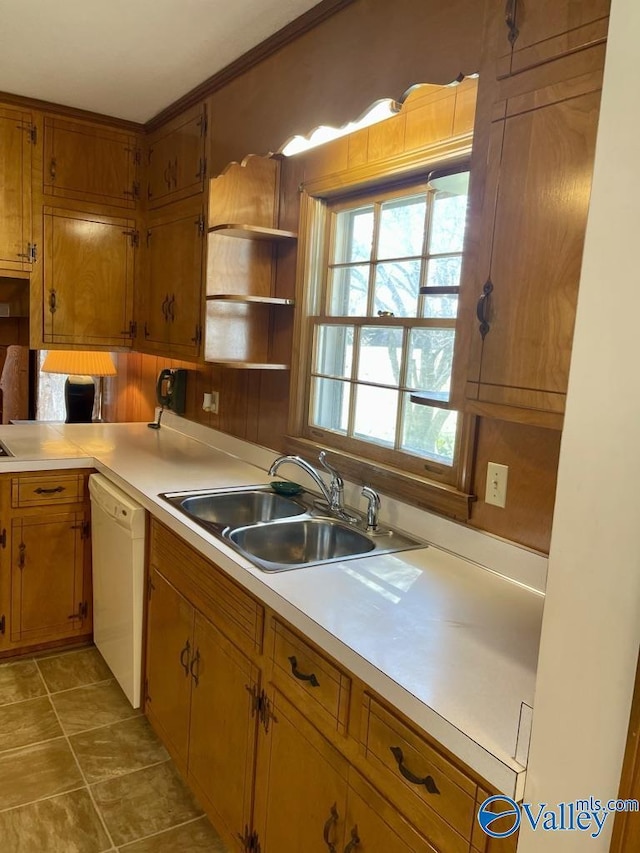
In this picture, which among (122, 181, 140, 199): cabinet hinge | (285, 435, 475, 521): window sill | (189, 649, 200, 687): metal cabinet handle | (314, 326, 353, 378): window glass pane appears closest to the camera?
A: (285, 435, 475, 521): window sill

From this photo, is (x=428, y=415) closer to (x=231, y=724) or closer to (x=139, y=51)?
(x=231, y=724)

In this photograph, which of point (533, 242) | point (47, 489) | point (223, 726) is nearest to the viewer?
point (533, 242)

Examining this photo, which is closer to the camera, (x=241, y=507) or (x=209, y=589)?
(x=209, y=589)

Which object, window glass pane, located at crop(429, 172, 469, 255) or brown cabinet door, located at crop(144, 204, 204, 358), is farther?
brown cabinet door, located at crop(144, 204, 204, 358)

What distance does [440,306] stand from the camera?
1.96 metres

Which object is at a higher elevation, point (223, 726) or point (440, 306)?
point (440, 306)

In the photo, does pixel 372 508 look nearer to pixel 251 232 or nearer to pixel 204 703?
pixel 204 703

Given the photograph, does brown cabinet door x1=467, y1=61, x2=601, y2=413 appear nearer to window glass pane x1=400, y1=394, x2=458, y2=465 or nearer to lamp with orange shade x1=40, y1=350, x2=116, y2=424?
window glass pane x1=400, y1=394, x2=458, y2=465

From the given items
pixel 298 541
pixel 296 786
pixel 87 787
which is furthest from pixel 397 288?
pixel 87 787

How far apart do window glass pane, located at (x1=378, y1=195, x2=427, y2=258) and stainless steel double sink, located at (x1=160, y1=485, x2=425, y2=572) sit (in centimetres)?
91

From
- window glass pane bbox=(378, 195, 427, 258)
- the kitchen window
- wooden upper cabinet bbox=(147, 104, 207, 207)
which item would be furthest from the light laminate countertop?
wooden upper cabinet bbox=(147, 104, 207, 207)

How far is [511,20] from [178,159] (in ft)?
6.58

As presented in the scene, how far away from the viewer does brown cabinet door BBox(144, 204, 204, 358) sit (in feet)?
8.93

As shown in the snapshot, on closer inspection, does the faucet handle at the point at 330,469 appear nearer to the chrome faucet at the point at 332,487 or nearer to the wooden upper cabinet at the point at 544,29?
the chrome faucet at the point at 332,487
